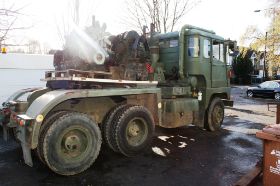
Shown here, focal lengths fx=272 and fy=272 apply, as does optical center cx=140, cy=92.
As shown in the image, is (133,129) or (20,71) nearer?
(133,129)

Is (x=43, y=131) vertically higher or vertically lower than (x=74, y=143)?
higher

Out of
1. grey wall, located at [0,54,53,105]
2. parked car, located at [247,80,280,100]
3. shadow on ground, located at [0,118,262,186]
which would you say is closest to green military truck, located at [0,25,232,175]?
shadow on ground, located at [0,118,262,186]

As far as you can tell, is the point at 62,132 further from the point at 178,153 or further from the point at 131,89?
the point at 178,153

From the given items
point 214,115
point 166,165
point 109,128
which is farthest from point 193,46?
point 166,165

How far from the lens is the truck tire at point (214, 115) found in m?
8.44

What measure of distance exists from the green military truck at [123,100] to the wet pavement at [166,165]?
308 millimetres

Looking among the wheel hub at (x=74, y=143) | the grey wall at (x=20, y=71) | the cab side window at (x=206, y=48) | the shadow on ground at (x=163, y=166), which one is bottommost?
the shadow on ground at (x=163, y=166)

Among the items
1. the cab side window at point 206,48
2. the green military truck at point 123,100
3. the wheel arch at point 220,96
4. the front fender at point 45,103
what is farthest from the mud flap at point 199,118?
the front fender at point 45,103

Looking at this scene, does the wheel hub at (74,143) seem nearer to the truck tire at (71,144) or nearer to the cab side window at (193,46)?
the truck tire at (71,144)

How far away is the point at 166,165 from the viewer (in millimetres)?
5406

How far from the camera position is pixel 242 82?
46031 millimetres

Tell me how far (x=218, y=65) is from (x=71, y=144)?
18.3ft

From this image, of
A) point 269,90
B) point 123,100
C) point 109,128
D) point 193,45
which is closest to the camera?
point 109,128

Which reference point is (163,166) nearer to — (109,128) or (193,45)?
(109,128)
